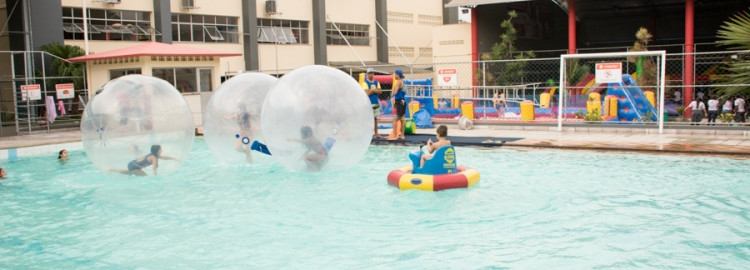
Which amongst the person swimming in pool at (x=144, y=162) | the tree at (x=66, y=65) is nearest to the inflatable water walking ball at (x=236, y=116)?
the person swimming in pool at (x=144, y=162)

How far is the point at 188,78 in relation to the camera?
22047 millimetres

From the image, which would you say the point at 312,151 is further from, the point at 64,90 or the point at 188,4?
the point at 188,4

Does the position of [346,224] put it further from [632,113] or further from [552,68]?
[552,68]

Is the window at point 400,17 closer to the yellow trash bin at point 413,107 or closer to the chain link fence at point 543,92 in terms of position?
the chain link fence at point 543,92

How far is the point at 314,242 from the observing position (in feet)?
22.6

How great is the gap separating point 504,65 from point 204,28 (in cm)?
1541

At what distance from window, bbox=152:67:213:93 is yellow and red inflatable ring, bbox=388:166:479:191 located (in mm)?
13786

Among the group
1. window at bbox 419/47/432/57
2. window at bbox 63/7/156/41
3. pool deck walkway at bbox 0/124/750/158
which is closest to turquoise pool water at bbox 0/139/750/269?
pool deck walkway at bbox 0/124/750/158

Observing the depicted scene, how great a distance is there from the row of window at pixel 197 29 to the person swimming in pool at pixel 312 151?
2320cm

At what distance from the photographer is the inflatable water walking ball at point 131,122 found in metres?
9.73

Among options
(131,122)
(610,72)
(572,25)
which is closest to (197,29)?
(572,25)

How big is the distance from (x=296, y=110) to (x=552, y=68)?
1126 inches

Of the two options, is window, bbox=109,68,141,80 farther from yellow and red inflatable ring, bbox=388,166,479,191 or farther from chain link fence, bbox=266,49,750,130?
yellow and red inflatable ring, bbox=388,166,479,191

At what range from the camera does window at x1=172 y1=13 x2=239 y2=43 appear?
33.2m
